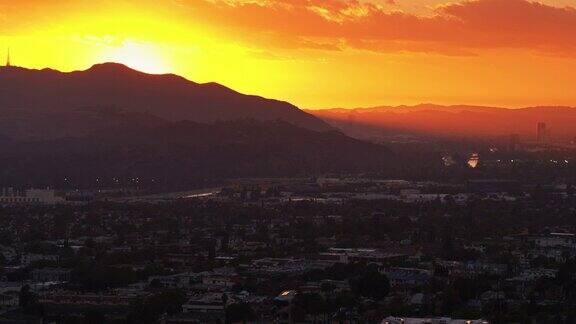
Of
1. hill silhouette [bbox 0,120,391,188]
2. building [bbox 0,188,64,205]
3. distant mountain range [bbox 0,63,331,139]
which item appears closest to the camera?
building [bbox 0,188,64,205]

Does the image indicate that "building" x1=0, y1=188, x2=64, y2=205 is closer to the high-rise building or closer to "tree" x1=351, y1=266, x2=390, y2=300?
"tree" x1=351, y1=266, x2=390, y2=300

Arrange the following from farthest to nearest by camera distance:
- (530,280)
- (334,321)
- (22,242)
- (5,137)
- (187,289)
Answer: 1. (5,137)
2. (22,242)
3. (530,280)
4. (187,289)
5. (334,321)

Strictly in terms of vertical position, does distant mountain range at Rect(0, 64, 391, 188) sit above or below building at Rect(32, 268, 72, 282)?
above

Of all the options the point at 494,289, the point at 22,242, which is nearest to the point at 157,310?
the point at 494,289

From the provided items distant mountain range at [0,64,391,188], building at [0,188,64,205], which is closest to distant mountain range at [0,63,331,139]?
distant mountain range at [0,64,391,188]

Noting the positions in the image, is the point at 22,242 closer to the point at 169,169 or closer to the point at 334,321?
the point at 334,321

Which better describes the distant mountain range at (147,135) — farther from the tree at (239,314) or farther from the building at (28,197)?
the tree at (239,314)

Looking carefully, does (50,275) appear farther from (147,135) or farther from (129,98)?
(129,98)

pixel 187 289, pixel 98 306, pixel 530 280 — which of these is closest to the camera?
pixel 98 306
